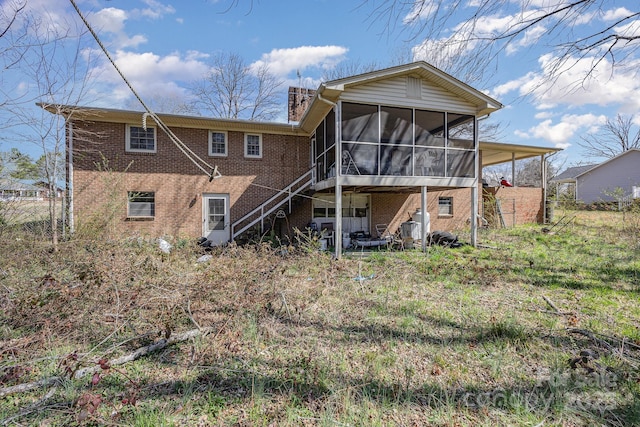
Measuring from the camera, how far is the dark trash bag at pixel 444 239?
1052cm

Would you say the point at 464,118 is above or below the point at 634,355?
above

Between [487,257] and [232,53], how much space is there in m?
26.0

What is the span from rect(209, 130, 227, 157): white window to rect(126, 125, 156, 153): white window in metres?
2.11

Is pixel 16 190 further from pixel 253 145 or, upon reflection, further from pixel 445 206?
pixel 445 206

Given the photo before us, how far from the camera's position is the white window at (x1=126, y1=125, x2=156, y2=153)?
10961 mm

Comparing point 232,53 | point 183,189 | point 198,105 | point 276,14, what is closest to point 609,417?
point 276,14

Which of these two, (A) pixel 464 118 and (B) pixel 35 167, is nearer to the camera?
(B) pixel 35 167

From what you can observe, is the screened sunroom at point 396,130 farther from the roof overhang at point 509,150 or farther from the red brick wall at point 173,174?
the roof overhang at point 509,150

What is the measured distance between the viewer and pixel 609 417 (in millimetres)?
2424

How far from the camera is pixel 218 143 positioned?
11.9 meters

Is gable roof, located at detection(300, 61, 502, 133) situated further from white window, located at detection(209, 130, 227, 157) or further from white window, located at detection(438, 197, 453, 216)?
white window, located at detection(438, 197, 453, 216)

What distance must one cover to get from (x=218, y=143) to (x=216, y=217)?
3.09 meters

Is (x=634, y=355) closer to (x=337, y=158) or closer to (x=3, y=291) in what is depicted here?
(x=337, y=158)

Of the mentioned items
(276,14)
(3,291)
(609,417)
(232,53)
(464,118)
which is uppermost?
(232,53)
